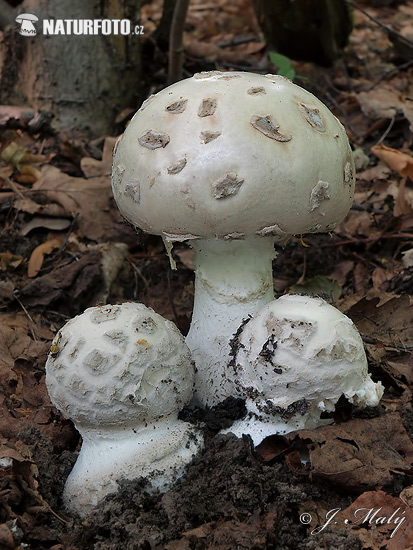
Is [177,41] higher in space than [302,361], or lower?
lower

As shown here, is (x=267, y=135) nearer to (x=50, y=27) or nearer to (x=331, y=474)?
(x=331, y=474)

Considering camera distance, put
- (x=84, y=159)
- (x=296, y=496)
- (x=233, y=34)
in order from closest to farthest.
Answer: (x=296, y=496) → (x=84, y=159) → (x=233, y=34)

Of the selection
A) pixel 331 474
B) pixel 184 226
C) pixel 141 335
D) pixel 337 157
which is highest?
pixel 337 157

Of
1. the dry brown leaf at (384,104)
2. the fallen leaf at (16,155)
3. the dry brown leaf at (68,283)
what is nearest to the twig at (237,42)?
the dry brown leaf at (384,104)

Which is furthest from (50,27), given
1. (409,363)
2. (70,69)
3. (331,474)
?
(331,474)

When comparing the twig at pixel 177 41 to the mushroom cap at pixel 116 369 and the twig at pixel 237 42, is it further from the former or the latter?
the mushroom cap at pixel 116 369

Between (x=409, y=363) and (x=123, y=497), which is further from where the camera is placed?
(x=409, y=363)

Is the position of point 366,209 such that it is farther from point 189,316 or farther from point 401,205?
point 189,316

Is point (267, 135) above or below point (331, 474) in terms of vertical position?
above

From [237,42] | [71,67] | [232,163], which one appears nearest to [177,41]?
[71,67]
